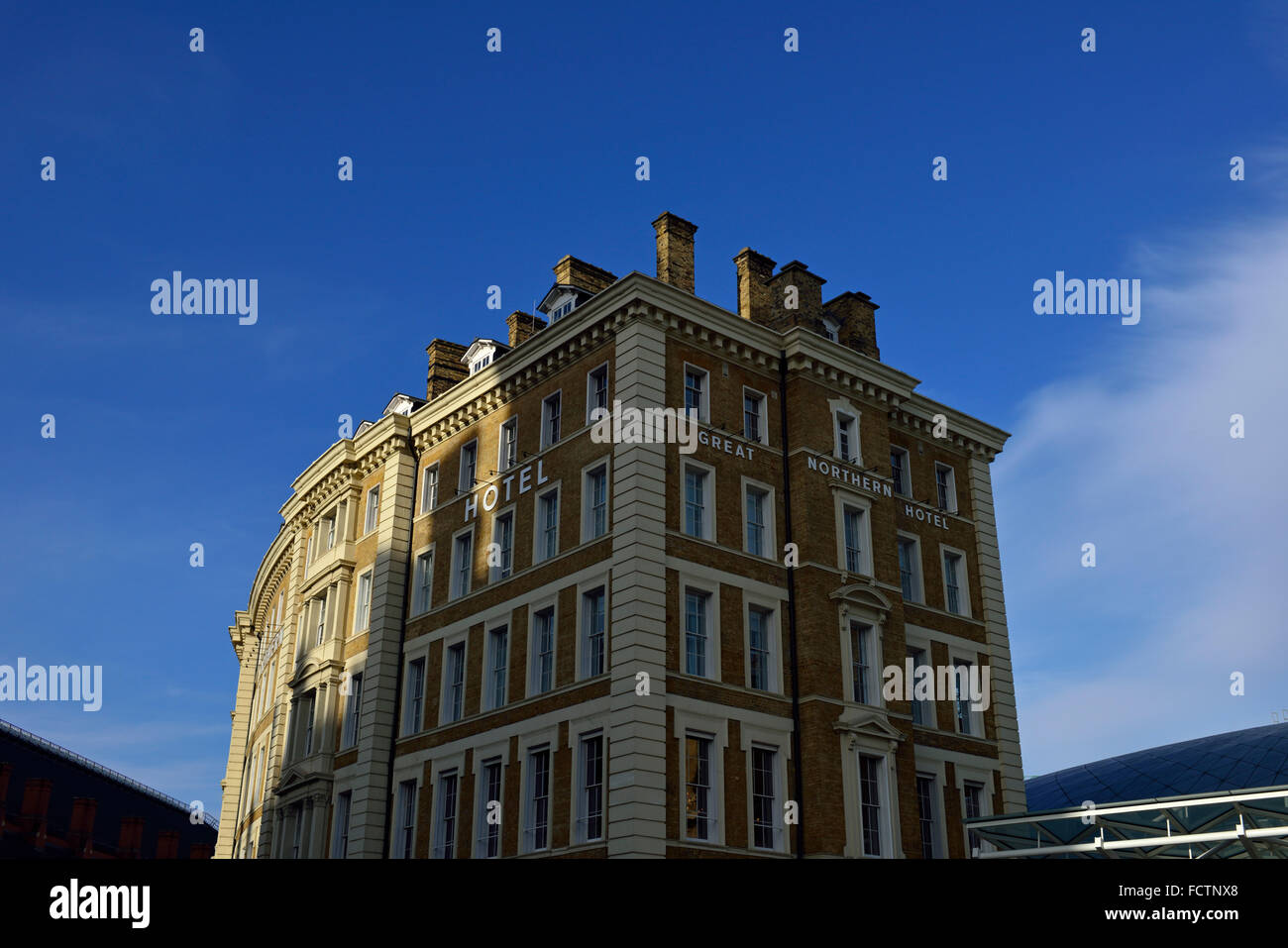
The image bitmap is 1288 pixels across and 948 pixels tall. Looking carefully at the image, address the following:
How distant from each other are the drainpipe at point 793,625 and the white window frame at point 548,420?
7.31m

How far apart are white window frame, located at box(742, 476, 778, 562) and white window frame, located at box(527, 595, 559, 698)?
6204 mm

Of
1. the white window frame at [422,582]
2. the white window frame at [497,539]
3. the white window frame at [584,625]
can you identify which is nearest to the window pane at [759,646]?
the white window frame at [584,625]

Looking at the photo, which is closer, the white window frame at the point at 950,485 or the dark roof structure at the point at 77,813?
the white window frame at the point at 950,485

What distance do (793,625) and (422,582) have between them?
48.4 ft

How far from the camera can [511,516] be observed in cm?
4044

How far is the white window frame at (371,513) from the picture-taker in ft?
157

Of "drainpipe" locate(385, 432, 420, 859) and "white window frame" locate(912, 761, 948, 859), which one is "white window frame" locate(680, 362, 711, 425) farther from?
"drainpipe" locate(385, 432, 420, 859)

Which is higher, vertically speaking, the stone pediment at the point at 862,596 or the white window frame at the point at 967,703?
the stone pediment at the point at 862,596

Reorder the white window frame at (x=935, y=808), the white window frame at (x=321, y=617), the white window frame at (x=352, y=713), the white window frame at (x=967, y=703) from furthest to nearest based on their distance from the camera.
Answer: the white window frame at (x=321, y=617), the white window frame at (x=352, y=713), the white window frame at (x=967, y=703), the white window frame at (x=935, y=808)

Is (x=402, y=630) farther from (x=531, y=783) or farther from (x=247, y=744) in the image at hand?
(x=247, y=744)

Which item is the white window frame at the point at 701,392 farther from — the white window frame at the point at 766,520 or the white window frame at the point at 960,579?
the white window frame at the point at 960,579

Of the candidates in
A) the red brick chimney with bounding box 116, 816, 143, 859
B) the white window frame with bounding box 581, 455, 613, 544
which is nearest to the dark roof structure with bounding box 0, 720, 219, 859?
the red brick chimney with bounding box 116, 816, 143, 859

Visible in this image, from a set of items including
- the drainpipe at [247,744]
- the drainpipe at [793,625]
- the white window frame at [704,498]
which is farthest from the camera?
the drainpipe at [247,744]

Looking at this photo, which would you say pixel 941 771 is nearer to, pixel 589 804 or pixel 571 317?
pixel 589 804
